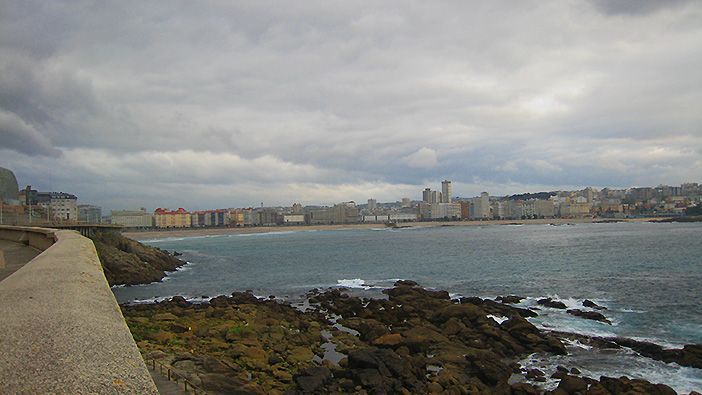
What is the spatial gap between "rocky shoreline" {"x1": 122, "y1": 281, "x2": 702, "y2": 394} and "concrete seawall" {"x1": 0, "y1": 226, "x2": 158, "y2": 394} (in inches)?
159

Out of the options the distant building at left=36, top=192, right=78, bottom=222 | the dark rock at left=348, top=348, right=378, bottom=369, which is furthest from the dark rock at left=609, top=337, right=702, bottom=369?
the distant building at left=36, top=192, right=78, bottom=222

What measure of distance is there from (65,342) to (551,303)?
24.9 metres

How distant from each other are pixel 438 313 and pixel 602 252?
4096 cm

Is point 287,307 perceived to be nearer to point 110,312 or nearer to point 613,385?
point 613,385

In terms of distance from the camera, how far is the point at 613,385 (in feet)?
41.7

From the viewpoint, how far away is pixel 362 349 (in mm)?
14492

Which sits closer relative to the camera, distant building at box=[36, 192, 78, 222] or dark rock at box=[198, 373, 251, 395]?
dark rock at box=[198, 373, 251, 395]

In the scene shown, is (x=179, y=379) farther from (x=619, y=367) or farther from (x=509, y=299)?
(x=509, y=299)

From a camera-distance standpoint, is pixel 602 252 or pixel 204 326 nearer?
pixel 204 326

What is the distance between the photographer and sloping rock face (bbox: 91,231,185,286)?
35.8 meters

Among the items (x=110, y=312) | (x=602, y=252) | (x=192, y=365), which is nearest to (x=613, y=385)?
(x=192, y=365)

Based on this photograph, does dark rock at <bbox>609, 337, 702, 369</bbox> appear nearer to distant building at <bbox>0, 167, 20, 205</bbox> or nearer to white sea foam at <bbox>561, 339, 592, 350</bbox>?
white sea foam at <bbox>561, 339, 592, 350</bbox>

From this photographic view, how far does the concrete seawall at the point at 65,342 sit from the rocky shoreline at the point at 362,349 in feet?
13.3

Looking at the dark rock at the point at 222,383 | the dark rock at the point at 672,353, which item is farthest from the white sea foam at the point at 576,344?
the dark rock at the point at 222,383
